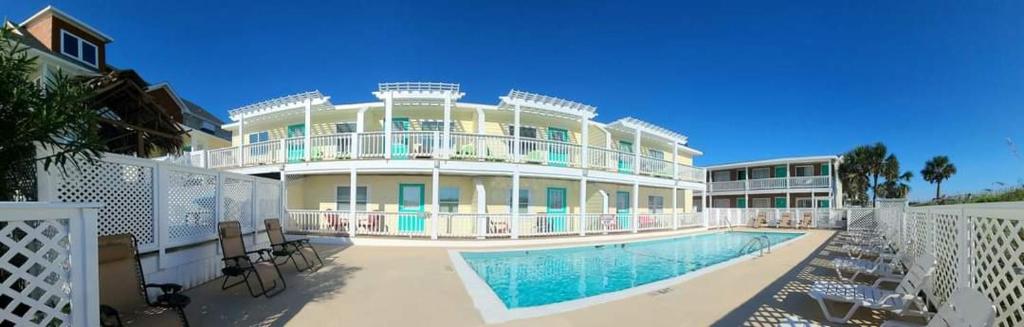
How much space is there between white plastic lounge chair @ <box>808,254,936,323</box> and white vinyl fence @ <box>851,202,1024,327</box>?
0.19 meters

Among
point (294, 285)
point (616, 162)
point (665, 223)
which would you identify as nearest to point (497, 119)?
point (616, 162)

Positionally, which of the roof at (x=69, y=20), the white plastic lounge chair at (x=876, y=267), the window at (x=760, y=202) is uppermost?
the roof at (x=69, y=20)

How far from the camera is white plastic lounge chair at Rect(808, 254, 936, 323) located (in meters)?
4.57

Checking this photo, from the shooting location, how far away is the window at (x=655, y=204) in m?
21.1

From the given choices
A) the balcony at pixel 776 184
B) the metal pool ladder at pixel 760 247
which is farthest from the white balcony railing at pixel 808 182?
the metal pool ladder at pixel 760 247

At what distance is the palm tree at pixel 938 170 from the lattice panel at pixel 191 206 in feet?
162

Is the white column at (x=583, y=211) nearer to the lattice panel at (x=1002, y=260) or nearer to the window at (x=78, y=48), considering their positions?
the lattice panel at (x=1002, y=260)

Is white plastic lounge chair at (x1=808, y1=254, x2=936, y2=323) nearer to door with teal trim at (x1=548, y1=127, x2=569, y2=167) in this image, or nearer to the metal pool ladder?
the metal pool ladder

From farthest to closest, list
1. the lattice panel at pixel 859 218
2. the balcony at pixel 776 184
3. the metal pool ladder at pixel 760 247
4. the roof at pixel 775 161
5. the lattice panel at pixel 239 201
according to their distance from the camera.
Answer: the roof at pixel 775 161 < the balcony at pixel 776 184 < the lattice panel at pixel 859 218 < the metal pool ladder at pixel 760 247 < the lattice panel at pixel 239 201

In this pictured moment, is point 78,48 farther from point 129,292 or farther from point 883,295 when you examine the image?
point 883,295

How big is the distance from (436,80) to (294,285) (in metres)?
8.11

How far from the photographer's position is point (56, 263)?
2.53m

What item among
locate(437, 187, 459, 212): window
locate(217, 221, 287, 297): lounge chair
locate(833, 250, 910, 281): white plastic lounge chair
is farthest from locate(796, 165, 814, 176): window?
locate(217, 221, 287, 297): lounge chair

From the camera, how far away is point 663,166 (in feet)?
61.2
